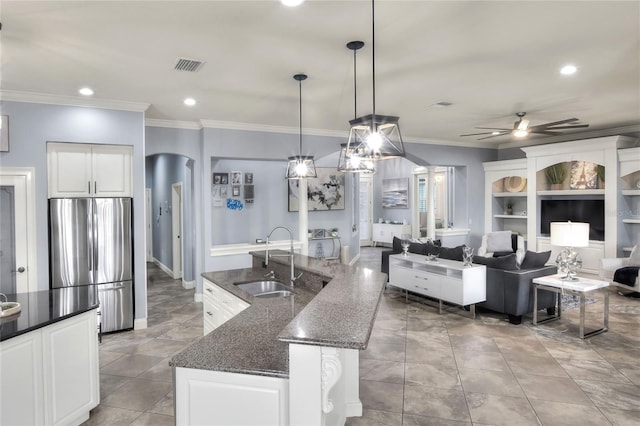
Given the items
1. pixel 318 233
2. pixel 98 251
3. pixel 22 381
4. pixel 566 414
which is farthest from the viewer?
pixel 318 233

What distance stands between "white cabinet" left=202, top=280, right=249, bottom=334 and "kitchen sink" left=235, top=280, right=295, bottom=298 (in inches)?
7.9

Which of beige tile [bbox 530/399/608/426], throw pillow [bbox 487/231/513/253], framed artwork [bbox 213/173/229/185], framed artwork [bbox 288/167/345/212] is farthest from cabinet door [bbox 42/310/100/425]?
throw pillow [bbox 487/231/513/253]

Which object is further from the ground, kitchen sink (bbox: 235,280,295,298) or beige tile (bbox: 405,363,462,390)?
kitchen sink (bbox: 235,280,295,298)

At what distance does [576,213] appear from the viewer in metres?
7.75

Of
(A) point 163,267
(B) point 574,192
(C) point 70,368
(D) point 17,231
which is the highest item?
(B) point 574,192

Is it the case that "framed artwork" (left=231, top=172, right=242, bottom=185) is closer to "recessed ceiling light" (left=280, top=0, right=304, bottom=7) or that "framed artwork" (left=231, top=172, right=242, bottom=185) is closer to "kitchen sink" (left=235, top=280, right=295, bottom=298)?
"kitchen sink" (left=235, top=280, right=295, bottom=298)

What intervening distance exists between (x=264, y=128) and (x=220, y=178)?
4.17 feet

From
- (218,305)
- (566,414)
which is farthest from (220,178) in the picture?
(566,414)

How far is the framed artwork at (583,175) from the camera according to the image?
24.7 ft

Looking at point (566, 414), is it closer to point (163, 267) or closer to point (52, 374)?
point (52, 374)

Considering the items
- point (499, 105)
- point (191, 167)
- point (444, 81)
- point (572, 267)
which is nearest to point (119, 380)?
point (191, 167)

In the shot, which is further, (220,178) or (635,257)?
(220,178)

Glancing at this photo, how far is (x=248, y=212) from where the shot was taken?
284 inches

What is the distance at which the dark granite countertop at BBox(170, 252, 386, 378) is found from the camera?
1.72 m
